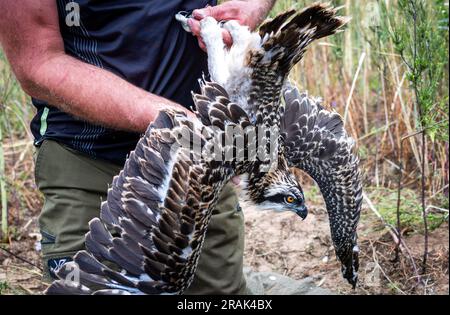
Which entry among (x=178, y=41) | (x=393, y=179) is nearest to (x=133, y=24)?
(x=178, y=41)

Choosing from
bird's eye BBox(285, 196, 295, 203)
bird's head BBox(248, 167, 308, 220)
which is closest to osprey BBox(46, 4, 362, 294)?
bird's head BBox(248, 167, 308, 220)

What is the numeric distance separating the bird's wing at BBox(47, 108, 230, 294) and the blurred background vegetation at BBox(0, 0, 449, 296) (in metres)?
2.92

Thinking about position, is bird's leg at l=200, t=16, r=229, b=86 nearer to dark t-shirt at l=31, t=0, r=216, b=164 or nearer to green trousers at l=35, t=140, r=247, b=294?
dark t-shirt at l=31, t=0, r=216, b=164

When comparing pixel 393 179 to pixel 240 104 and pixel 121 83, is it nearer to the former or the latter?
pixel 240 104

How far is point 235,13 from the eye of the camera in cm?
366

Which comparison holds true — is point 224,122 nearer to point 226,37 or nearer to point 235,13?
point 226,37

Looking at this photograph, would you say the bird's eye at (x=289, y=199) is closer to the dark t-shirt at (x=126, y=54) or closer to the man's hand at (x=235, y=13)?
the dark t-shirt at (x=126, y=54)

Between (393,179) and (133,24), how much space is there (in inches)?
158

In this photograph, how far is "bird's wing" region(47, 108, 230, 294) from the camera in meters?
3.10

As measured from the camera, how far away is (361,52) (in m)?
7.10

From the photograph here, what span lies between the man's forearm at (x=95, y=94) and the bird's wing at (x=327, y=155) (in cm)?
113

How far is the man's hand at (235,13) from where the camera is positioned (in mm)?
3475

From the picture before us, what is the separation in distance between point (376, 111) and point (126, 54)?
4.33 meters

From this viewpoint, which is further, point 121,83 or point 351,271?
point 351,271
